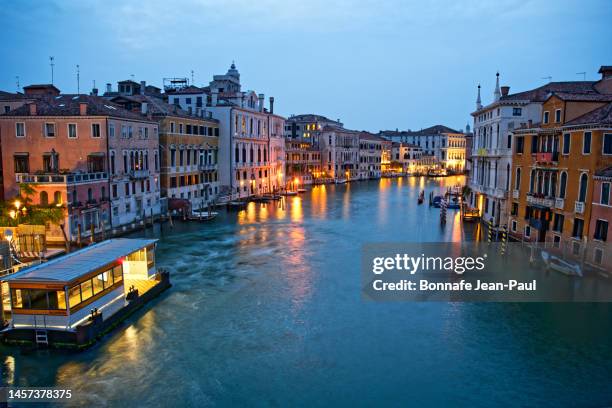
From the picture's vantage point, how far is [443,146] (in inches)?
3942

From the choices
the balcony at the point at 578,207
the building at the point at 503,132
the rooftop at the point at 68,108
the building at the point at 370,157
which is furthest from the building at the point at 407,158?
the balcony at the point at 578,207

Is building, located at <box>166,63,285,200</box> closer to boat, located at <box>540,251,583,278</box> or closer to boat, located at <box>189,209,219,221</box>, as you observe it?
boat, located at <box>189,209,219,221</box>

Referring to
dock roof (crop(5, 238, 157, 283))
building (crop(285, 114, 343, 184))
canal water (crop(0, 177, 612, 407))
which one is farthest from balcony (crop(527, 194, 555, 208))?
building (crop(285, 114, 343, 184))

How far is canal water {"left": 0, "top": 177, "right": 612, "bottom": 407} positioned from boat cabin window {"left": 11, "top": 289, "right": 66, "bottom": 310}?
3.29ft

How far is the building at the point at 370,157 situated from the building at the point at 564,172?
55.0 meters

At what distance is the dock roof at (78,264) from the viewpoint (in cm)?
1120

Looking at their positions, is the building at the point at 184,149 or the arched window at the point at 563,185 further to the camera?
the building at the point at 184,149

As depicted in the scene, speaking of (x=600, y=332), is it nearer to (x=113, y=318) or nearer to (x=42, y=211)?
(x=113, y=318)

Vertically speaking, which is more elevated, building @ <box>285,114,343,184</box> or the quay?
building @ <box>285,114,343,184</box>

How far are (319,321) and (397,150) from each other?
8143cm

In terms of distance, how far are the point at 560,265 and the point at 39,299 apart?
15.5m

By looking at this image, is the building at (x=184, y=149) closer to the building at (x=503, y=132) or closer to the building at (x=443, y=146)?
the building at (x=503, y=132)

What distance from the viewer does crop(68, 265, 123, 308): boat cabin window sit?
452 inches

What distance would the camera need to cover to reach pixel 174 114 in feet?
102
